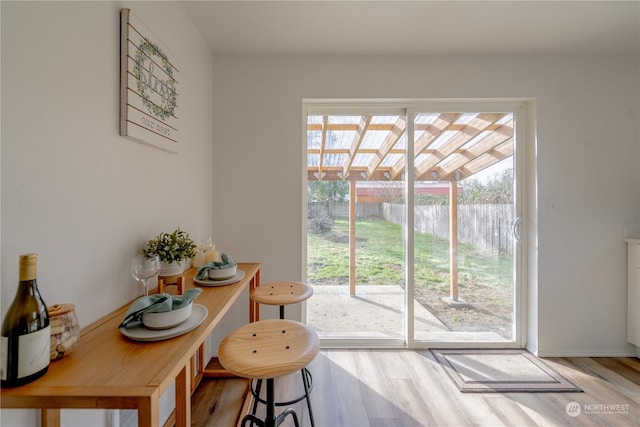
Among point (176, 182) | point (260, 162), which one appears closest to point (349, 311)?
point (260, 162)

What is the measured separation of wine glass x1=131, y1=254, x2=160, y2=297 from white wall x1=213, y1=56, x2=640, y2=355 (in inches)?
39.7

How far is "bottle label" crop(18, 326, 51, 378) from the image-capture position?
1.90ft

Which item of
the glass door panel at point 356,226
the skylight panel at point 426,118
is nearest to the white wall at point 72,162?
the glass door panel at point 356,226

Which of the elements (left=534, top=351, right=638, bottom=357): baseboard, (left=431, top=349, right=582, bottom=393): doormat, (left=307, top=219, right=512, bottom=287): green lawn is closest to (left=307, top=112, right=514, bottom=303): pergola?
(left=307, top=219, right=512, bottom=287): green lawn

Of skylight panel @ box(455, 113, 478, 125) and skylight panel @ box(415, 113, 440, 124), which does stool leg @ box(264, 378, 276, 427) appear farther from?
skylight panel @ box(455, 113, 478, 125)

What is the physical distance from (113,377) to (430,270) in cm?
222

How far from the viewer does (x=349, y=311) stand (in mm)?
2283

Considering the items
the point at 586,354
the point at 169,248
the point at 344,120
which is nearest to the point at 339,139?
the point at 344,120

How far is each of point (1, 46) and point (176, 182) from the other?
2.98ft

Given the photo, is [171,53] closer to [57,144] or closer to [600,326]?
[57,144]

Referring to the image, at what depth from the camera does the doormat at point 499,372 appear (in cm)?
172

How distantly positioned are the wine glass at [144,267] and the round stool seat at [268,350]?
0.44 m

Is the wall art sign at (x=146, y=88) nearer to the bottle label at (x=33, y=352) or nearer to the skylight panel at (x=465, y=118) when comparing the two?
the bottle label at (x=33, y=352)

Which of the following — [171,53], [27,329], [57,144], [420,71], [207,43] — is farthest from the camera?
[420,71]
